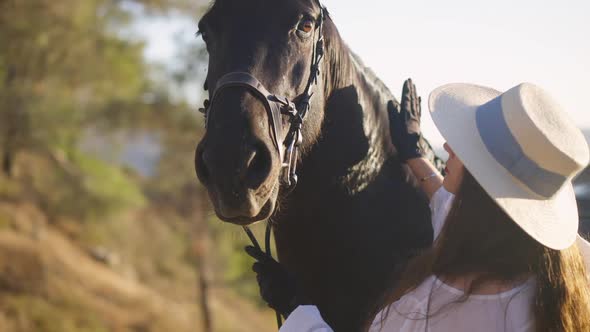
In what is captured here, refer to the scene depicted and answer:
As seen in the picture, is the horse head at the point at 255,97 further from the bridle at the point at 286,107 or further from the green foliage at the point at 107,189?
the green foliage at the point at 107,189

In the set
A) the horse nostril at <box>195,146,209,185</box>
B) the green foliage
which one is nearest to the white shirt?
the horse nostril at <box>195,146,209,185</box>

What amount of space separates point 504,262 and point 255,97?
102 cm

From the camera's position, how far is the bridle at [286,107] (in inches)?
90.4

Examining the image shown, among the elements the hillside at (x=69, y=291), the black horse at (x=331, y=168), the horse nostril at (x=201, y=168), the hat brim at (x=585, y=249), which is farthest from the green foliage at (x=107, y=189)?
the hat brim at (x=585, y=249)

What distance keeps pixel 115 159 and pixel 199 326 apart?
671 centimetres

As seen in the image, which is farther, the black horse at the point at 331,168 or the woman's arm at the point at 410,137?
the woman's arm at the point at 410,137

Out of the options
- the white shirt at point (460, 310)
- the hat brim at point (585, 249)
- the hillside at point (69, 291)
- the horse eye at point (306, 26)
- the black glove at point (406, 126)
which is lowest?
the hat brim at point (585, 249)

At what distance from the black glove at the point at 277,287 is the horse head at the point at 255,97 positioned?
328 millimetres

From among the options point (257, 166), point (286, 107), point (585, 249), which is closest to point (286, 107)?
point (286, 107)

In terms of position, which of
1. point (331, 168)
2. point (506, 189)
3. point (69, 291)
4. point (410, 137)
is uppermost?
point (69, 291)

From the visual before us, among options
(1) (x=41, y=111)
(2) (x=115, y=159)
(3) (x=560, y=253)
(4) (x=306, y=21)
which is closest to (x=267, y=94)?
(4) (x=306, y=21)

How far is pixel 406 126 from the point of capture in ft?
9.46

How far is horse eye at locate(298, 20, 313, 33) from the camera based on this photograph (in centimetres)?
258

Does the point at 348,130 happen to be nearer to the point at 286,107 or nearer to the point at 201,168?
the point at 286,107
